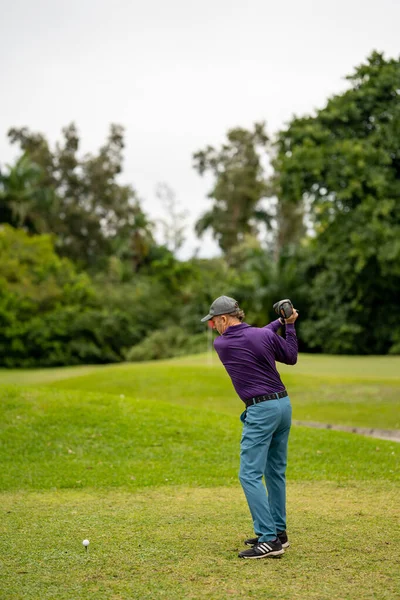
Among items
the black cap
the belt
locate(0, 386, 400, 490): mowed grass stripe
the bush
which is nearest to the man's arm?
the belt

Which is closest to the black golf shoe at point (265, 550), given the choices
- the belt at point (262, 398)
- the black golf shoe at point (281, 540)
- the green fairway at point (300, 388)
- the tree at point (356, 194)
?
the black golf shoe at point (281, 540)

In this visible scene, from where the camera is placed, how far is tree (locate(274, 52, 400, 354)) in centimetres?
3241

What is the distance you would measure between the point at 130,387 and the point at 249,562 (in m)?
16.1

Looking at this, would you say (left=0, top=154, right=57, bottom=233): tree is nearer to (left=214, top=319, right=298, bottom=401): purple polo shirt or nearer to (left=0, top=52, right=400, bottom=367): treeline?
(left=0, top=52, right=400, bottom=367): treeline

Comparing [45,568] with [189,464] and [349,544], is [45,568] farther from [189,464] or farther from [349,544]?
[189,464]

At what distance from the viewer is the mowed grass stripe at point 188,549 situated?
5.20 meters

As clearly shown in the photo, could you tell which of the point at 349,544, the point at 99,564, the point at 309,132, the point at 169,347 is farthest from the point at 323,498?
the point at 169,347

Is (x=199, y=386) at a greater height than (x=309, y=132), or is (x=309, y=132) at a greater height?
(x=309, y=132)

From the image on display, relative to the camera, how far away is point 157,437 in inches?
504

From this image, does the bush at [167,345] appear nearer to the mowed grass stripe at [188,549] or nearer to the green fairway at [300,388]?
the green fairway at [300,388]

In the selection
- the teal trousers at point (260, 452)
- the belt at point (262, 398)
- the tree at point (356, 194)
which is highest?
the tree at point (356, 194)

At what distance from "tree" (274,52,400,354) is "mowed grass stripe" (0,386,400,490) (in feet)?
63.6

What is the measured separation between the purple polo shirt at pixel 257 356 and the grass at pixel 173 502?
53.8 inches

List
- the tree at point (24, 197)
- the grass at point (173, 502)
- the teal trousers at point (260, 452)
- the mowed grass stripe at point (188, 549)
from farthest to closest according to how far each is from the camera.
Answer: the tree at point (24, 197), the teal trousers at point (260, 452), the grass at point (173, 502), the mowed grass stripe at point (188, 549)
